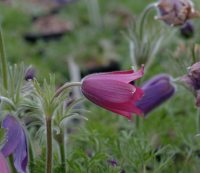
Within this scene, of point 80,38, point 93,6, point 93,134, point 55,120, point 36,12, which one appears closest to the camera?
point 55,120

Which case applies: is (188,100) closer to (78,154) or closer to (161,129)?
(161,129)

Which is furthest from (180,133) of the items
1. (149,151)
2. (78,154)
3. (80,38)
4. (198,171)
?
(80,38)

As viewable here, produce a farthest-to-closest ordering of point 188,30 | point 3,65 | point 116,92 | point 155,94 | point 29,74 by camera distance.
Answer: point 188,30 < point 155,94 < point 29,74 < point 3,65 < point 116,92

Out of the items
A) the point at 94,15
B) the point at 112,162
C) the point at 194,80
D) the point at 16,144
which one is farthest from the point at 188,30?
the point at 94,15

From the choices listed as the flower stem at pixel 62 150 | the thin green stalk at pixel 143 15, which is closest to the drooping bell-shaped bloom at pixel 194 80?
the flower stem at pixel 62 150

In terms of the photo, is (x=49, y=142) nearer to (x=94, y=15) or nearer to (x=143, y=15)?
(x=143, y=15)

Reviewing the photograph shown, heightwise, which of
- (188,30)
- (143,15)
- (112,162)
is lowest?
(112,162)

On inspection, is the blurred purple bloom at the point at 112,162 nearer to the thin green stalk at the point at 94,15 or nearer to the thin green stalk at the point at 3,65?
the thin green stalk at the point at 3,65
